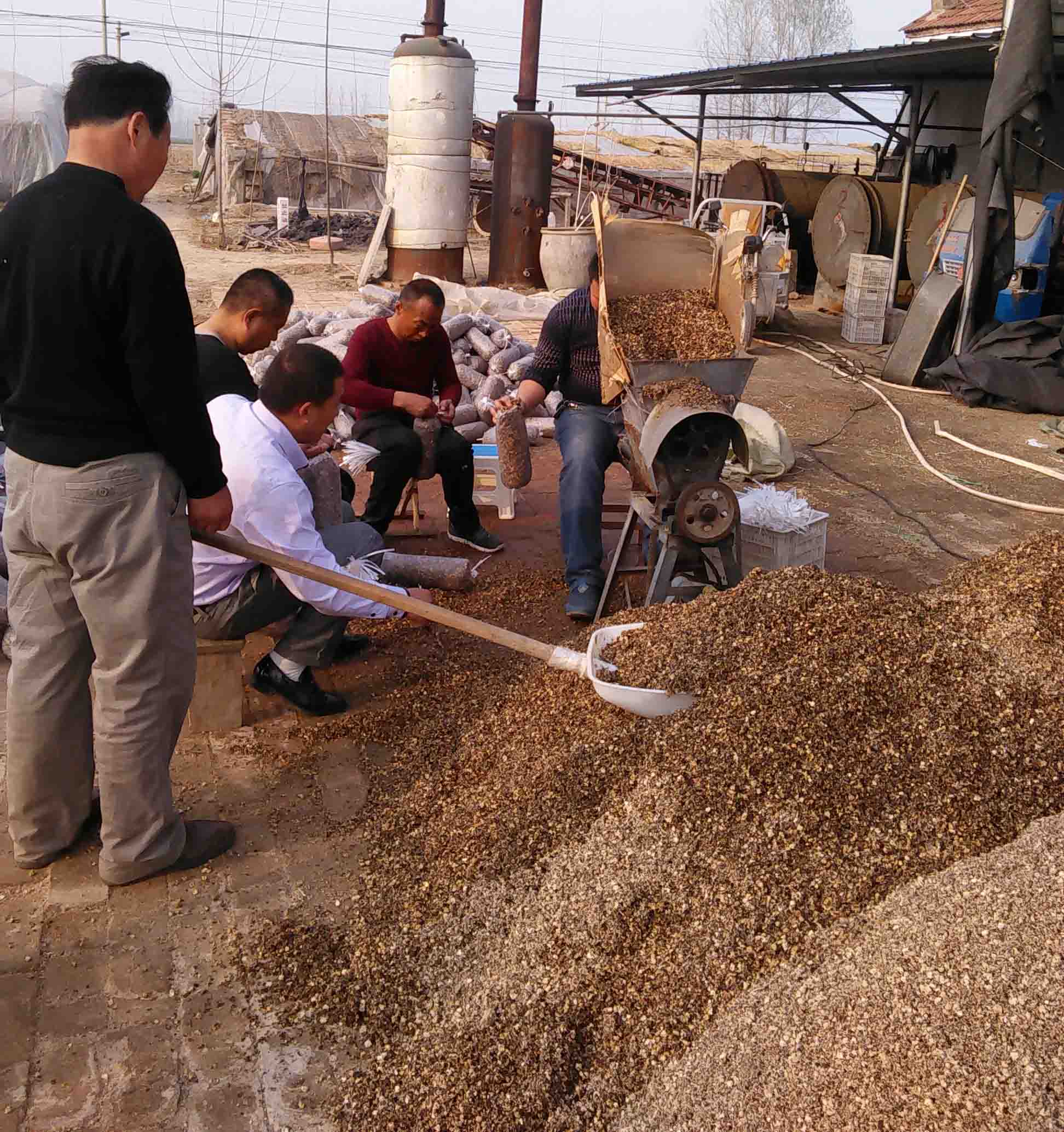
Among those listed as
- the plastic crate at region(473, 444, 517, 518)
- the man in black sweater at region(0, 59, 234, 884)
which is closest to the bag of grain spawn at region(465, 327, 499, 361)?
the plastic crate at region(473, 444, 517, 518)

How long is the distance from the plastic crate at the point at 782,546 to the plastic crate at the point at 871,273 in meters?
7.65

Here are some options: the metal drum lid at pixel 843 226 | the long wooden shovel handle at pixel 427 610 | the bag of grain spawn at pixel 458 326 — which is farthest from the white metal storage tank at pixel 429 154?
the long wooden shovel handle at pixel 427 610

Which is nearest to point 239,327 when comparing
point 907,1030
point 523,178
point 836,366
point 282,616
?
point 282,616

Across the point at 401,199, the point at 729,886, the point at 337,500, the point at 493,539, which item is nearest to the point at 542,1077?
the point at 729,886

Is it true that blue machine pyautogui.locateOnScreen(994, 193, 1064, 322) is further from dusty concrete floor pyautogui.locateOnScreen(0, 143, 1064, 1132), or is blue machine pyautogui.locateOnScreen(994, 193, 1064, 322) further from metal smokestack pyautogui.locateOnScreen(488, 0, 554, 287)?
metal smokestack pyautogui.locateOnScreen(488, 0, 554, 287)

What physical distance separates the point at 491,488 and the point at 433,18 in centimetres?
989

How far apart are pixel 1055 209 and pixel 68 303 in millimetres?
9981

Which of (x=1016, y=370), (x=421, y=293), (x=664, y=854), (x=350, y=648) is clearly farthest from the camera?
(x=1016, y=370)

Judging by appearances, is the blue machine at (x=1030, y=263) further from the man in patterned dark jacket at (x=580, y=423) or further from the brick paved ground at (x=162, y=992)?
the brick paved ground at (x=162, y=992)

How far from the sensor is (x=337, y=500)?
4.03 m

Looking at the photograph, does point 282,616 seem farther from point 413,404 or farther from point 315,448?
point 413,404

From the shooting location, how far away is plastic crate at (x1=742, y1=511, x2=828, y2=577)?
14.2 ft

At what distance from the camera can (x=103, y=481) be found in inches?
92.4

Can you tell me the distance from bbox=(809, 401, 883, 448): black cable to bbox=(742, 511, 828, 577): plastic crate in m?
2.94
